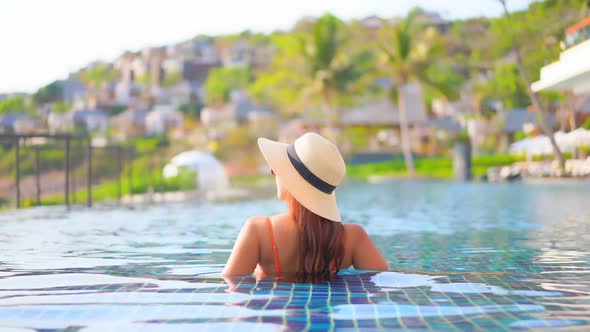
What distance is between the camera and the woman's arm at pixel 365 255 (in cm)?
478

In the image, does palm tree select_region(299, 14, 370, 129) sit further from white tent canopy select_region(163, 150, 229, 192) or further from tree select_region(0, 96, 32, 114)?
tree select_region(0, 96, 32, 114)

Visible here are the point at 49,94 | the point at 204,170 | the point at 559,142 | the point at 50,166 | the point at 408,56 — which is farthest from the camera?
the point at 49,94

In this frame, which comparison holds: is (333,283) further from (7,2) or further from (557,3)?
(7,2)

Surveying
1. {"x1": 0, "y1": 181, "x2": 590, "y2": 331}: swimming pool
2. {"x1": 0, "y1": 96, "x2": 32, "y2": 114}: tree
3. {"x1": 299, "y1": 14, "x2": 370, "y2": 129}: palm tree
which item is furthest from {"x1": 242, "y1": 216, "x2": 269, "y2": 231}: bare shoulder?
{"x1": 0, "y1": 96, "x2": 32, "y2": 114}: tree

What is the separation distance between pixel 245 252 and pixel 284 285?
0.28 meters

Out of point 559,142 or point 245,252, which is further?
point 559,142

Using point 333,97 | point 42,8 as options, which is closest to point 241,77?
point 42,8

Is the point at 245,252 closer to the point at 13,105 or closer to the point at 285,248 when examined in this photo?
the point at 285,248

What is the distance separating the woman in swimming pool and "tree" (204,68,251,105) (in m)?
114

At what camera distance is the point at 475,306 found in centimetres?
412

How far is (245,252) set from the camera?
4523 mm

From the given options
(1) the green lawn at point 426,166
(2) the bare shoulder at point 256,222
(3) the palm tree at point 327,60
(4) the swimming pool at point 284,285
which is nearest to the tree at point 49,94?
(1) the green lawn at point 426,166

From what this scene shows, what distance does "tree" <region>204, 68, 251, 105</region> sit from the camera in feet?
398

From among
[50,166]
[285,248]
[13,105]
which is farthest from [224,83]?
[285,248]
